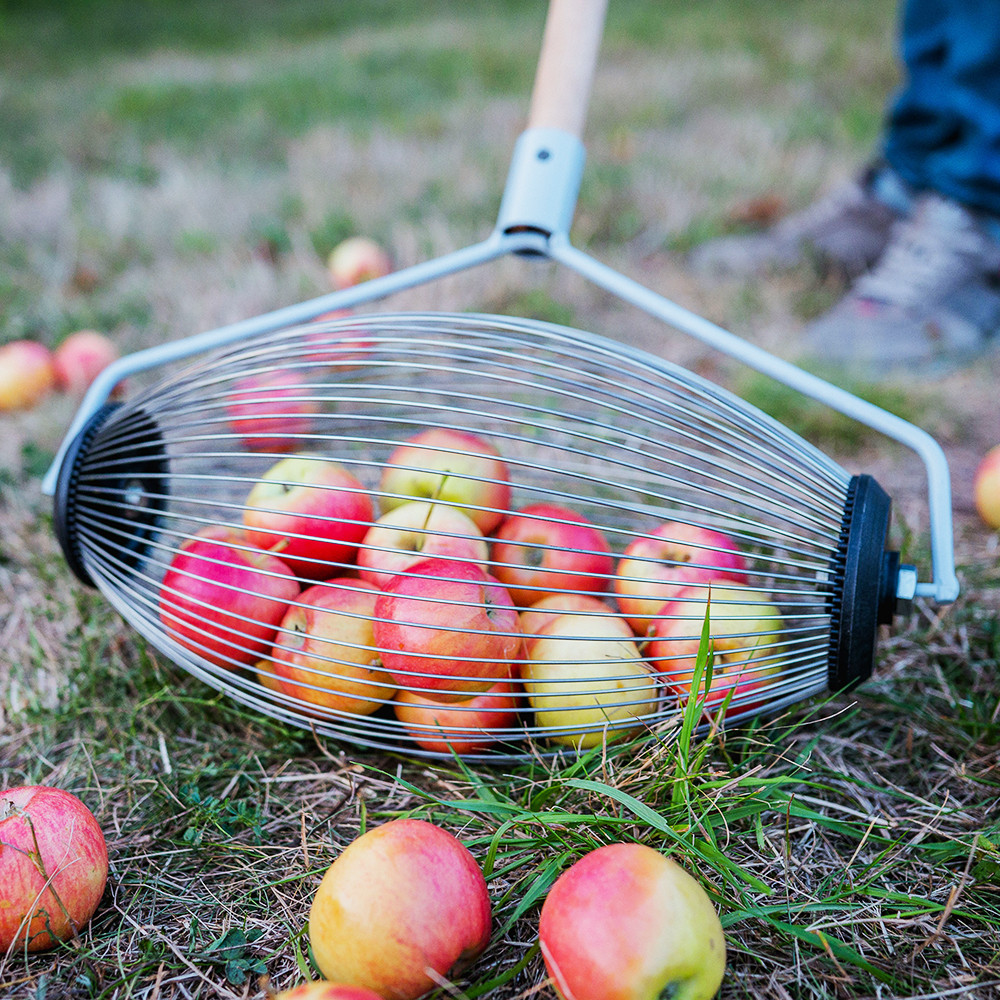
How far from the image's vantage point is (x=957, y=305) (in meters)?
2.78

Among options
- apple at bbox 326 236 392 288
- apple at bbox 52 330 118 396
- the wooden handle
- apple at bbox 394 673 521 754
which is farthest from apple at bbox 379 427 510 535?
apple at bbox 326 236 392 288

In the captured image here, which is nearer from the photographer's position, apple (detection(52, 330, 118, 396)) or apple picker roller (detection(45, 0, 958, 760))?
apple picker roller (detection(45, 0, 958, 760))

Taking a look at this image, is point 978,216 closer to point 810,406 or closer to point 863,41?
point 810,406

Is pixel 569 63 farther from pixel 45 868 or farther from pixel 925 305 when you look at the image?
pixel 925 305

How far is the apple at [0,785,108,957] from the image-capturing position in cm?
98

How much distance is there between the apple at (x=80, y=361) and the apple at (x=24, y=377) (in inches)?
1.2

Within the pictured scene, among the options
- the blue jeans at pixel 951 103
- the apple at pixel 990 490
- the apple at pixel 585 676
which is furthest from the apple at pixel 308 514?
the blue jeans at pixel 951 103

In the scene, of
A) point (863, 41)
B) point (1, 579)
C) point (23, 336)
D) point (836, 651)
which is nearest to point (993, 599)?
point (836, 651)

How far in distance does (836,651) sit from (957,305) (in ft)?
7.17

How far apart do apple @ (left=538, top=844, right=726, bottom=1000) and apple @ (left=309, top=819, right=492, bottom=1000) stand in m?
0.10

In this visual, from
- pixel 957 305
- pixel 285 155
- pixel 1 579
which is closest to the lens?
pixel 1 579

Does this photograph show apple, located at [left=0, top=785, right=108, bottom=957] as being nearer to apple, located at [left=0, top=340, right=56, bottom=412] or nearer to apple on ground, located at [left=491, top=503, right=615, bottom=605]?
apple on ground, located at [left=491, top=503, right=615, bottom=605]

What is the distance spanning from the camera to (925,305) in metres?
2.78

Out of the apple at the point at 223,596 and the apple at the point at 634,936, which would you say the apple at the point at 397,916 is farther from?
the apple at the point at 223,596
